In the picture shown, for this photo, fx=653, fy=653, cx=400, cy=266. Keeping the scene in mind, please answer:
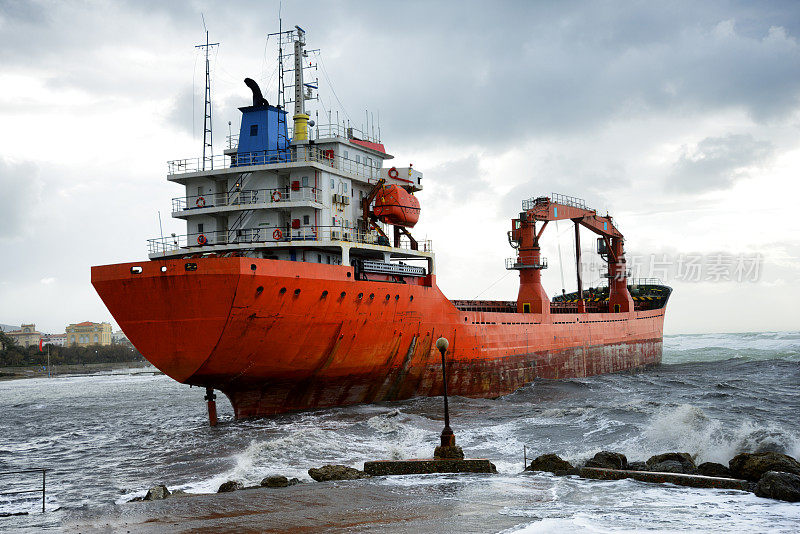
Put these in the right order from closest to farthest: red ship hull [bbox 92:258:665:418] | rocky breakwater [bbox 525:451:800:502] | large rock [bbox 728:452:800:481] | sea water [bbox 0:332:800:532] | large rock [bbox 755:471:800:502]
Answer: sea water [bbox 0:332:800:532]
large rock [bbox 755:471:800:502]
rocky breakwater [bbox 525:451:800:502]
large rock [bbox 728:452:800:481]
red ship hull [bbox 92:258:665:418]

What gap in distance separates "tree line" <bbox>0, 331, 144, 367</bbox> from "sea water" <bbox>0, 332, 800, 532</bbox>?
64.0 metres

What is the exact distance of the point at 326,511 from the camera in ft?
28.6

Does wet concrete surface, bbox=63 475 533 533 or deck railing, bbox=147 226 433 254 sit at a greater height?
deck railing, bbox=147 226 433 254

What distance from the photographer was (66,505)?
10.1 meters

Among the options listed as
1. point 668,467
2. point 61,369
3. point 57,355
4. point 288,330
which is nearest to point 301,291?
point 288,330

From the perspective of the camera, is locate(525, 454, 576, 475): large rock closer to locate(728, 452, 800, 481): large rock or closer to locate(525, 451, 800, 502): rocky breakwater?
locate(525, 451, 800, 502): rocky breakwater

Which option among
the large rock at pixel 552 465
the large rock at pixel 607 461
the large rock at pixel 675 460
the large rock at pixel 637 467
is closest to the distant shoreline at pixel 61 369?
the large rock at pixel 552 465

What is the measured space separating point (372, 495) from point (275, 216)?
11902 millimetres

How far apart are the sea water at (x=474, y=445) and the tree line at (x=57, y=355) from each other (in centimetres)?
6400

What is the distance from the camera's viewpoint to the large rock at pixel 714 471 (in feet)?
36.4

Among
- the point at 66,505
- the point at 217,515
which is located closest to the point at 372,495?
the point at 217,515

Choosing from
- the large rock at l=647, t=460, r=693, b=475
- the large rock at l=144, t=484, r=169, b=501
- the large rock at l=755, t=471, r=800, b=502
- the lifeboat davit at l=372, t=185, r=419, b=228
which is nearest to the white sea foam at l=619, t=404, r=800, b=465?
the large rock at l=647, t=460, r=693, b=475

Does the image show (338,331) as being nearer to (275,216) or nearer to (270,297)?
(270,297)

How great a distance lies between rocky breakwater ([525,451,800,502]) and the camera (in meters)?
9.27
